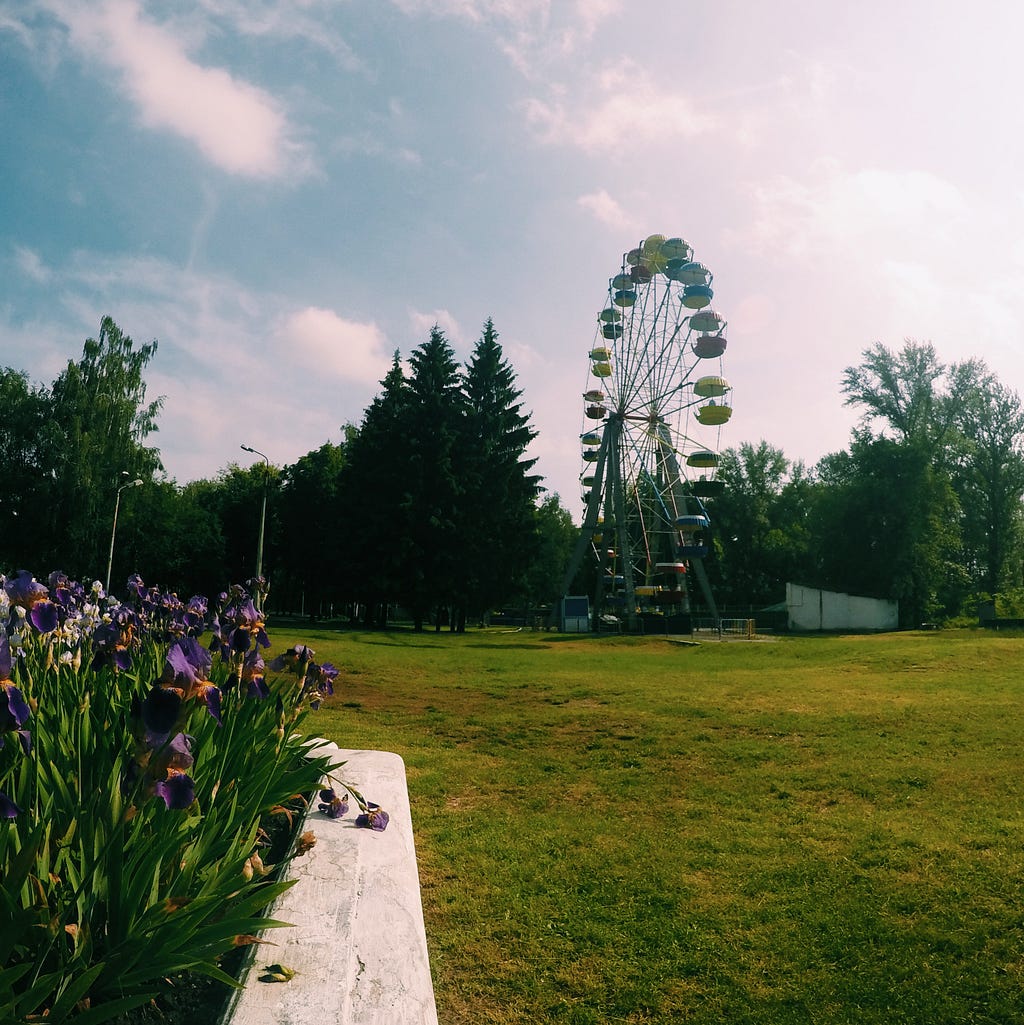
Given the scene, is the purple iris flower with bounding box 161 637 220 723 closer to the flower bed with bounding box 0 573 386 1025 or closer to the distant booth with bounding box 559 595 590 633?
the flower bed with bounding box 0 573 386 1025

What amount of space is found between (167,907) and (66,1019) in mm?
304

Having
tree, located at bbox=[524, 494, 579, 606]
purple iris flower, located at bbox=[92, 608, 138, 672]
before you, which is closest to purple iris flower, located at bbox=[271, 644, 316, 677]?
purple iris flower, located at bbox=[92, 608, 138, 672]

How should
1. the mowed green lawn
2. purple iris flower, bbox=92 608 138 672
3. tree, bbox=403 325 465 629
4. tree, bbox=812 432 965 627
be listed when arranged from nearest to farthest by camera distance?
1. the mowed green lawn
2. purple iris flower, bbox=92 608 138 672
3. tree, bbox=403 325 465 629
4. tree, bbox=812 432 965 627

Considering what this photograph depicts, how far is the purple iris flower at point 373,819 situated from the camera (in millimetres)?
3632

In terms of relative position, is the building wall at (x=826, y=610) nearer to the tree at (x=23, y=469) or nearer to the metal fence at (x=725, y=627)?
the metal fence at (x=725, y=627)

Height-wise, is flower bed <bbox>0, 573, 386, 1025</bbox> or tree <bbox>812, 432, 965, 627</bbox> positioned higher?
tree <bbox>812, 432, 965, 627</bbox>

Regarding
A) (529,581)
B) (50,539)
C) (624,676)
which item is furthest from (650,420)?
(50,539)

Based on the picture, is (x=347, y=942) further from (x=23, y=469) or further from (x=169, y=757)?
(x=23, y=469)

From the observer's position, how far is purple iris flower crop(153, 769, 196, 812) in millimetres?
1860

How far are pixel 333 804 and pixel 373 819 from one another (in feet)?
0.84

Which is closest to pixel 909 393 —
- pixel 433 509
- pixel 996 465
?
pixel 996 465

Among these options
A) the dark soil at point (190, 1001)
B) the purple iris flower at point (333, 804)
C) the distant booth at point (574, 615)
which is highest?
the purple iris flower at point (333, 804)

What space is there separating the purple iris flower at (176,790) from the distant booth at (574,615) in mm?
37717

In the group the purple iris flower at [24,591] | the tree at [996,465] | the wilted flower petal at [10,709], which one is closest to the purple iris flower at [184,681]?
the wilted flower petal at [10,709]
